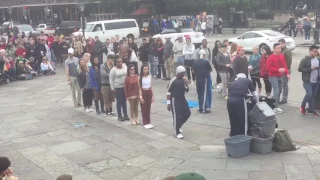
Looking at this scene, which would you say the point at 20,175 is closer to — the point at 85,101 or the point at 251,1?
the point at 85,101

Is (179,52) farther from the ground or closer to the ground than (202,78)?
farther from the ground

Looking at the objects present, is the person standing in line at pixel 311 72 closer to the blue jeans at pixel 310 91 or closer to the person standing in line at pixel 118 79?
the blue jeans at pixel 310 91

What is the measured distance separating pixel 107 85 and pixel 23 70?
9.47 meters

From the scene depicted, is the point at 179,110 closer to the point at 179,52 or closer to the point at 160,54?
the point at 179,52

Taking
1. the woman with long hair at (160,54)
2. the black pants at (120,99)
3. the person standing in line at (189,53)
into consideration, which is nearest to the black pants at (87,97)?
the black pants at (120,99)

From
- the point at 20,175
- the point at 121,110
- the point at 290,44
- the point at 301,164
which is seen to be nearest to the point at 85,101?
the point at 121,110

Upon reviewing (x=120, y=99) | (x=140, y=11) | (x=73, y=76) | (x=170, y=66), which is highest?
(x=140, y=11)

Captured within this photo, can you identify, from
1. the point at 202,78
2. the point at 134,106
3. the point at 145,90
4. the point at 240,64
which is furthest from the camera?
the point at 240,64

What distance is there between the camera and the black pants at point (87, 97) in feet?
40.5

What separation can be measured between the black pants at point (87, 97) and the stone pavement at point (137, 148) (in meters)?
0.32

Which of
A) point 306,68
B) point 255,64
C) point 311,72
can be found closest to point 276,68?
point 306,68

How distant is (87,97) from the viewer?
41.1 feet

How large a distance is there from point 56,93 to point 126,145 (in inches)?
301

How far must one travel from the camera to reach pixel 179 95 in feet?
31.0
